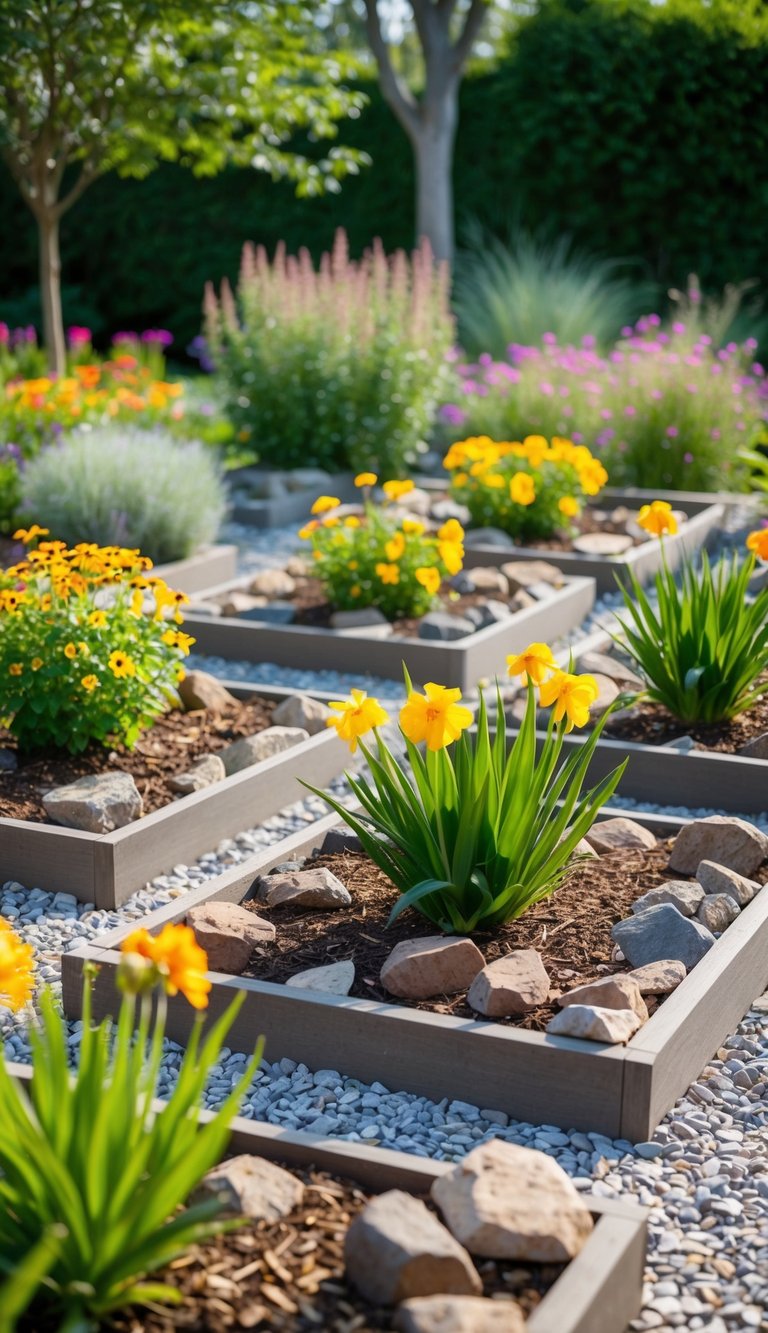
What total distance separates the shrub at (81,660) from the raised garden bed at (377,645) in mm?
1422

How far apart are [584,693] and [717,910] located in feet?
2.35

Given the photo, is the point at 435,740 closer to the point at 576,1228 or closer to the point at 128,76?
the point at 576,1228

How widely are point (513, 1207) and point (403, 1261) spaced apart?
0.24 metres

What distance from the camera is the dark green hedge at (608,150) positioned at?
39.4ft

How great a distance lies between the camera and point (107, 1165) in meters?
1.99

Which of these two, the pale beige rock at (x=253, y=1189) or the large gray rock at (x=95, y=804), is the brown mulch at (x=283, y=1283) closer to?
the pale beige rock at (x=253, y=1189)

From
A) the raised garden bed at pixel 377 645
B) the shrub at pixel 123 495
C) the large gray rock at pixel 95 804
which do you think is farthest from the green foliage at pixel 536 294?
the large gray rock at pixel 95 804

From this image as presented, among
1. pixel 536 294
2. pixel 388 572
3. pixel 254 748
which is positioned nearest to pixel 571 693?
pixel 254 748

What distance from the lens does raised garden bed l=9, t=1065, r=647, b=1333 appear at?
2066mm

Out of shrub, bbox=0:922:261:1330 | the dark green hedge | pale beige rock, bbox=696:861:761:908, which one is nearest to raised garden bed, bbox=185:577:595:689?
pale beige rock, bbox=696:861:761:908

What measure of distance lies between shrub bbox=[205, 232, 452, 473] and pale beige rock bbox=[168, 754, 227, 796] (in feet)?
16.1

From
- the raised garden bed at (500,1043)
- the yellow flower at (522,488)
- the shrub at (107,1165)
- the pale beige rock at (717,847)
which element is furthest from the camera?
the yellow flower at (522,488)

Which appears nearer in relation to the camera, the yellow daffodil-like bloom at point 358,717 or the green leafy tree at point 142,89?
the yellow daffodil-like bloom at point 358,717

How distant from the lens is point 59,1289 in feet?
6.57
